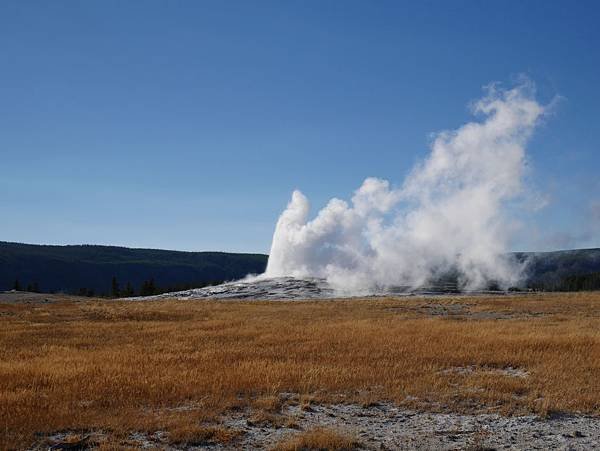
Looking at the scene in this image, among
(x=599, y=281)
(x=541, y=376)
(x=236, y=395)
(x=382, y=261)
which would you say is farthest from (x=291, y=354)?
(x=599, y=281)

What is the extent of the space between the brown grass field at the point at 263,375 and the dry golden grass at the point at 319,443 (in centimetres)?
5

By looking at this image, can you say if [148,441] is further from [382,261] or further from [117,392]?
[382,261]

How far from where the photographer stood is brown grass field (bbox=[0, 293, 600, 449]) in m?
11.4

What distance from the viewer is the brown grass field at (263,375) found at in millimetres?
11406

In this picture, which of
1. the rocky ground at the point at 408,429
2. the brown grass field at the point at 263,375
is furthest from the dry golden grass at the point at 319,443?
the rocky ground at the point at 408,429

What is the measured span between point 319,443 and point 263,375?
621 centimetres

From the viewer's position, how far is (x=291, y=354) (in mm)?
19953

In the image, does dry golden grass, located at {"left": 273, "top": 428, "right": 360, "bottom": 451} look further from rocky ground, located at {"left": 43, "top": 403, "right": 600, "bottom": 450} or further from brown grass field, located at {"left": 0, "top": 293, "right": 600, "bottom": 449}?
rocky ground, located at {"left": 43, "top": 403, "right": 600, "bottom": 450}

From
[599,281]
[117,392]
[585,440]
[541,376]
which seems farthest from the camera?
[599,281]

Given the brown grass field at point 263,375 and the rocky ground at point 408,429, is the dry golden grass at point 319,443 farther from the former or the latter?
the rocky ground at point 408,429

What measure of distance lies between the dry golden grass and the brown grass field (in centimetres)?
5

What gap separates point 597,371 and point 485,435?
776 centimetres

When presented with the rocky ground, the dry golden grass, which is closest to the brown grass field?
the dry golden grass

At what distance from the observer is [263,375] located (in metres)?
15.7
